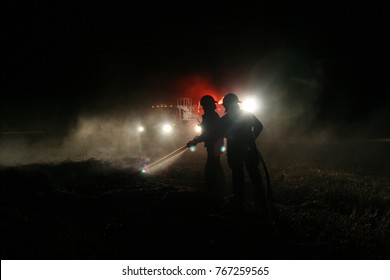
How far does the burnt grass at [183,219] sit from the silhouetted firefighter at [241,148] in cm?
38

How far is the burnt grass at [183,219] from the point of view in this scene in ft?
14.9

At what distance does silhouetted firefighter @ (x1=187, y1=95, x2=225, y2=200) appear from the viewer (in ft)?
23.3

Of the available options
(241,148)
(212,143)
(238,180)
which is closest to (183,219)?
(238,180)

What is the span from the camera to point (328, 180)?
8781mm

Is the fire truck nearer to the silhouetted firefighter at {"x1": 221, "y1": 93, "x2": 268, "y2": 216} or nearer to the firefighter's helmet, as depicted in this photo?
the firefighter's helmet

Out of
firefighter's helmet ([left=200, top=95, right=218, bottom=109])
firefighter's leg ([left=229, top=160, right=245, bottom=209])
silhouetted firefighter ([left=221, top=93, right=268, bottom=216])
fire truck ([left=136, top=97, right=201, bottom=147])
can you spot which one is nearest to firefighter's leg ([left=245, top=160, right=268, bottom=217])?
silhouetted firefighter ([left=221, top=93, right=268, bottom=216])

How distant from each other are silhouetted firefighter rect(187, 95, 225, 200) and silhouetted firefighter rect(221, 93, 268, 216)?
24.7 inches

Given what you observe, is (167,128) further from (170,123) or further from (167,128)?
(170,123)

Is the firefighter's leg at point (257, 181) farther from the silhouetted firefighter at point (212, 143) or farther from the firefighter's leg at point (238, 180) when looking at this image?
the silhouetted firefighter at point (212, 143)

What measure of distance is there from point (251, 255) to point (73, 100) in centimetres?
5410

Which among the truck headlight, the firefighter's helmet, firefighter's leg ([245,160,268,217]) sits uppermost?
the firefighter's helmet

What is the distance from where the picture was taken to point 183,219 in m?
5.74
